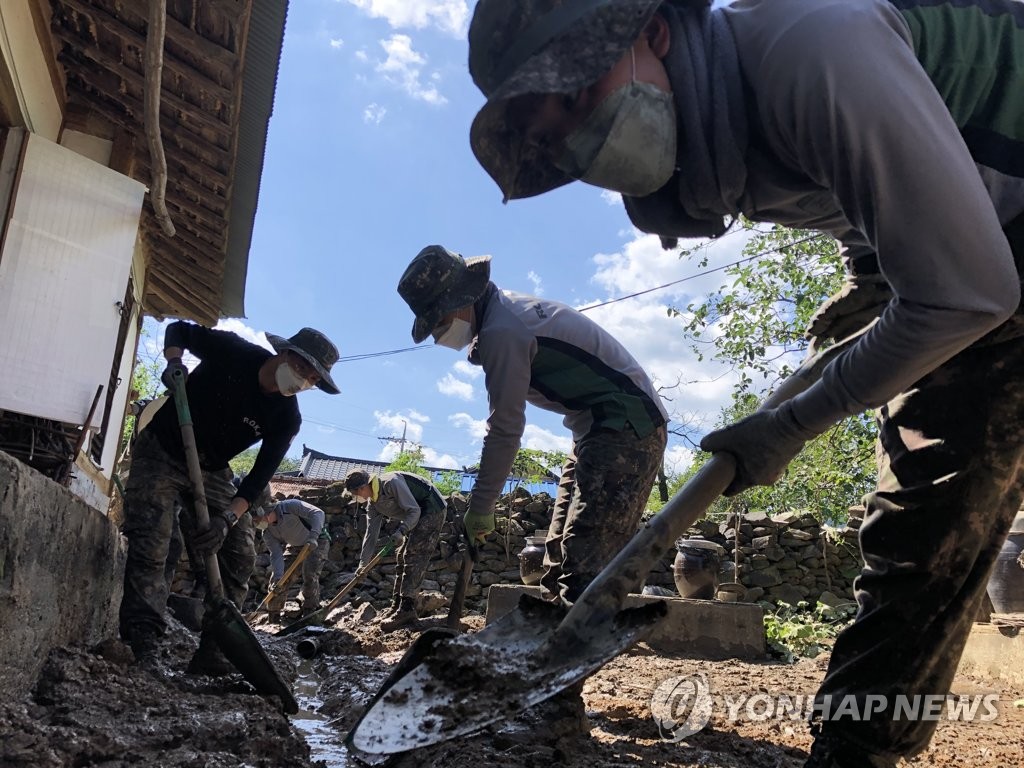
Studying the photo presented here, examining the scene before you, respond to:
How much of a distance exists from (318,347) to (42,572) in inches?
94.1

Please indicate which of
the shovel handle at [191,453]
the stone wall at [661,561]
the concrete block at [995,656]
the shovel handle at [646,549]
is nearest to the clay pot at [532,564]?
the stone wall at [661,561]

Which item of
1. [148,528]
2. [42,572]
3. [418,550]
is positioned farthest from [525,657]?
[418,550]

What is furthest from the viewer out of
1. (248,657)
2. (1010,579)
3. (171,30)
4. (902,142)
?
(1010,579)

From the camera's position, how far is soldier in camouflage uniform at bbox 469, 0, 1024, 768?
1148mm

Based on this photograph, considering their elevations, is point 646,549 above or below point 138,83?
below

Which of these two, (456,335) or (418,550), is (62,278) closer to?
(456,335)

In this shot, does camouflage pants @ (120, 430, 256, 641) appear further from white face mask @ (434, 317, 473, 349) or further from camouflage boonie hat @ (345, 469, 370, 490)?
camouflage boonie hat @ (345, 469, 370, 490)

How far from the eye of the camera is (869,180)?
1.16 m

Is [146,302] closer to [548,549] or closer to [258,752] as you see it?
[548,549]

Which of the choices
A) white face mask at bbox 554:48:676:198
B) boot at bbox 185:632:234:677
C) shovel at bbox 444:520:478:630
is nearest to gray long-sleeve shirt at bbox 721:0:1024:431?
white face mask at bbox 554:48:676:198

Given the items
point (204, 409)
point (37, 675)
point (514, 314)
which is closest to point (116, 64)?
point (204, 409)

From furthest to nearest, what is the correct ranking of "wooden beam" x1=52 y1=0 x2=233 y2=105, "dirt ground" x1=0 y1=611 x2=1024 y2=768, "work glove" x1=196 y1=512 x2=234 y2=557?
"wooden beam" x1=52 y1=0 x2=233 y2=105
"work glove" x1=196 y1=512 x2=234 y2=557
"dirt ground" x1=0 y1=611 x2=1024 y2=768

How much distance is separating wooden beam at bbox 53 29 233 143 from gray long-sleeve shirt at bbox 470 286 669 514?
8.94 feet

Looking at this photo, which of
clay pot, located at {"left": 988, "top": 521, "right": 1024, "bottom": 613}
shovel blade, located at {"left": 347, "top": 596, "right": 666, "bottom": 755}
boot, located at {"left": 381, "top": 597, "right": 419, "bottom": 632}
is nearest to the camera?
shovel blade, located at {"left": 347, "top": 596, "right": 666, "bottom": 755}
